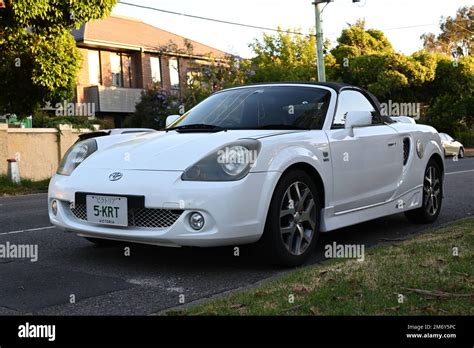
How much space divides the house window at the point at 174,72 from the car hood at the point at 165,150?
28.7 meters

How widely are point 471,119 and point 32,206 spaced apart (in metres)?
34.0

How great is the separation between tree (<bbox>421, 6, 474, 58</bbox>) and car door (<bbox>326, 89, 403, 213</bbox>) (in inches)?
2056

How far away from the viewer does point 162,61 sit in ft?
108

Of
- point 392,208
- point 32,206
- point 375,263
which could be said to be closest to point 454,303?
point 375,263

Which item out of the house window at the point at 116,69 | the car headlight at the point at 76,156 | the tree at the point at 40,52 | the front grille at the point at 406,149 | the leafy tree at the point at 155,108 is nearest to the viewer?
the car headlight at the point at 76,156

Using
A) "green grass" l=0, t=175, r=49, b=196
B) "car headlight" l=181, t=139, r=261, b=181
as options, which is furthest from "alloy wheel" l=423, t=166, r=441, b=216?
"green grass" l=0, t=175, r=49, b=196

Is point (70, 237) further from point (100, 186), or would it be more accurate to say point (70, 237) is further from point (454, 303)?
point (454, 303)

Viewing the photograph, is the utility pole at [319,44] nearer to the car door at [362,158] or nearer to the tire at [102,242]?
the car door at [362,158]

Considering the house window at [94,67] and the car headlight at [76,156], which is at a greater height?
the house window at [94,67]

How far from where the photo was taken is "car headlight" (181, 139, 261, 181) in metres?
4.63

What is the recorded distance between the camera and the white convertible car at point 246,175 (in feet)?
15.1

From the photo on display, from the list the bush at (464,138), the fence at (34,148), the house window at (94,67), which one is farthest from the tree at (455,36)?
the fence at (34,148)

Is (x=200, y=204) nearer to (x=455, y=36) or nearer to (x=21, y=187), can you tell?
(x=21, y=187)

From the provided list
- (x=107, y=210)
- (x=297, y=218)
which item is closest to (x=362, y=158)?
(x=297, y=218)
